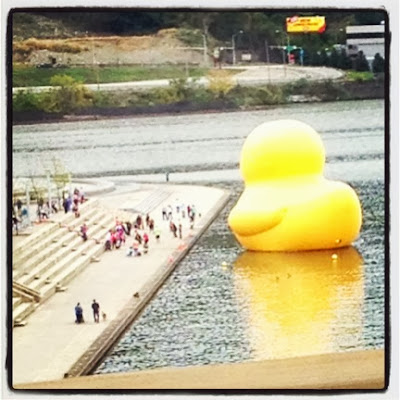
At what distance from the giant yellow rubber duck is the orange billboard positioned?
204mm

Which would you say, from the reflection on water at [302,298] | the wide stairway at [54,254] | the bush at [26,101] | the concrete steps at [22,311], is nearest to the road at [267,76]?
the bush at [26,101]

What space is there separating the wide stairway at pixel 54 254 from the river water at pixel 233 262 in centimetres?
10

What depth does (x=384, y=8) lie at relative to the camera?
3.01m

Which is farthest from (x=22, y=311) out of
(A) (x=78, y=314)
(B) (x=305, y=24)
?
(B) (x=305, y=24)

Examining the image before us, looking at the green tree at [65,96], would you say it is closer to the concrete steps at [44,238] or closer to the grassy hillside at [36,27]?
the grassy hillside at [36,27]

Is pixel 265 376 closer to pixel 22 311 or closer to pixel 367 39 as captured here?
pixel 22 311

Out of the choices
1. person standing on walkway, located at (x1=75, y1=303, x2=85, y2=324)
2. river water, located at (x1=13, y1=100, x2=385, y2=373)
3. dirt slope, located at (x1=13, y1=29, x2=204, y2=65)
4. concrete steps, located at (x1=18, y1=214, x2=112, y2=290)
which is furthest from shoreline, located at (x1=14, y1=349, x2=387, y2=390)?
dirt slope, located at (x1=13, y1=29, x2=204, y2=65)

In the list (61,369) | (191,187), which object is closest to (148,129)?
(191,187)

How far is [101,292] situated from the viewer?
304 centimetres

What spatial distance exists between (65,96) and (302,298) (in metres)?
0.69

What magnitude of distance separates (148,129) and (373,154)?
0.50 m

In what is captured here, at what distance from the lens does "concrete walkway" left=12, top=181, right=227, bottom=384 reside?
3008 mm

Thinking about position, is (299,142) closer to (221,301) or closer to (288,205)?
(288,205)

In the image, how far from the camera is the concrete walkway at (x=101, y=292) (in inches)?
118
